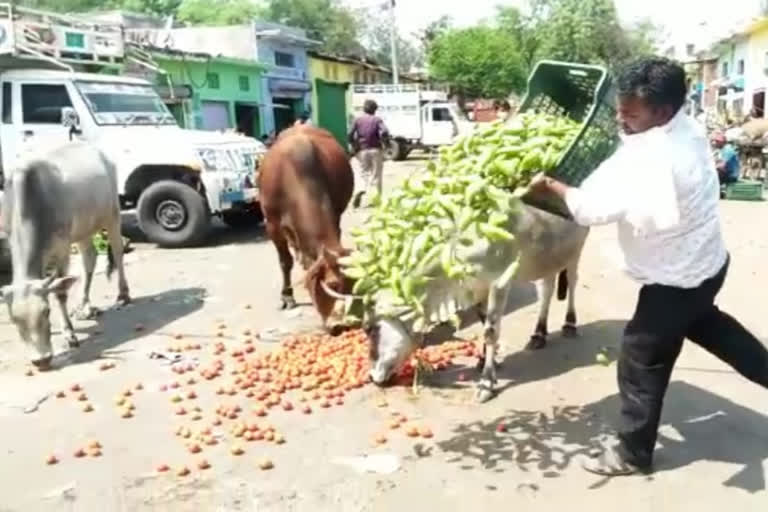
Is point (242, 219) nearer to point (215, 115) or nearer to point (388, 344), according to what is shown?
point (388, 344)

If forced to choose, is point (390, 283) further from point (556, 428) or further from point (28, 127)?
point (28, 127)

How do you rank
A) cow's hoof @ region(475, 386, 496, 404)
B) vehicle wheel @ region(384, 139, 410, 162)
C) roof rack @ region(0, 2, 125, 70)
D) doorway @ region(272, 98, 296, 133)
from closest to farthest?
cow's hoof @ region(475, 386, 496, 404), roof rack @ region(0, 2, 125, 70), vehicle wheel @ region(384, 139, 410, 162), doorway @ region(272, 98, 296, 133)

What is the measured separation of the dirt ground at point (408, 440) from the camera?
4012 millimetres

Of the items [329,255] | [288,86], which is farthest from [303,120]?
[288,86]

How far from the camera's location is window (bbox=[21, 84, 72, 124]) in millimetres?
11250

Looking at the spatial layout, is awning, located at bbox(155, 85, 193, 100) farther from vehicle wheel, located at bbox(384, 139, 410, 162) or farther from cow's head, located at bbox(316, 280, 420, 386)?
vehicle wheel, located at bbox(384, 139, 410, 162)

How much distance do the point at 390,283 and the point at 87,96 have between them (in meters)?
8.18

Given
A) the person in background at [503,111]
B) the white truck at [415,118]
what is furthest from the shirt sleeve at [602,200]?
the white truck at [415,118]

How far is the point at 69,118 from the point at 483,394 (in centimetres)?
804

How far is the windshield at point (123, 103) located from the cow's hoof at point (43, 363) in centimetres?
591

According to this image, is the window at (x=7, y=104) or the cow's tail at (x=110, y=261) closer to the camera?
the cow's tail at (x=110, y=261)

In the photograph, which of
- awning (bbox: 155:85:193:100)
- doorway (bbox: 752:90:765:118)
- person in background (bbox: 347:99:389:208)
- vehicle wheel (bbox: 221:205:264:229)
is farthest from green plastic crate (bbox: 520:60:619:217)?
doorway (bbox: 752:90:765:118)

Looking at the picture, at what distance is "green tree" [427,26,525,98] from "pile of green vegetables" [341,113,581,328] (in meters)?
43.6

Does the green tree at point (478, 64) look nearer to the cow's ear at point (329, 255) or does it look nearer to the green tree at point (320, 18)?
the green tree at point (320, 18)
